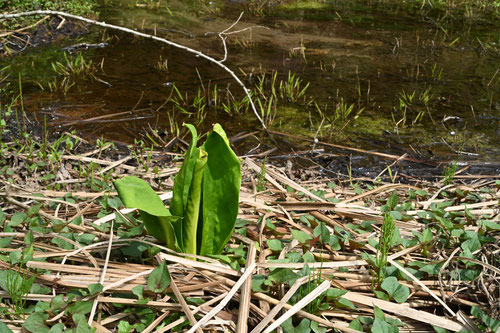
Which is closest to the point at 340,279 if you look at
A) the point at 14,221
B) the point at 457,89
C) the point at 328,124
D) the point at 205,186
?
the point at 205,186

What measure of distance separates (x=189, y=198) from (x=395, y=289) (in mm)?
616

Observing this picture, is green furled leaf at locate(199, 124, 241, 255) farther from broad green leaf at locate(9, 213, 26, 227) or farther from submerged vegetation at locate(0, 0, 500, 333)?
broad green leaf at locate(9, 213, 26, 227)

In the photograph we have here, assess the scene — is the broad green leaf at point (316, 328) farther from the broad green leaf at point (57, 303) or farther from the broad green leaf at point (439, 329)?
the broad green leaf at point (57, 303)

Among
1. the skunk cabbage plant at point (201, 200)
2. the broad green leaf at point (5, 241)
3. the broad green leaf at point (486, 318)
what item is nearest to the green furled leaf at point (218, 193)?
the skunk cabbage plant at point (201, 200)

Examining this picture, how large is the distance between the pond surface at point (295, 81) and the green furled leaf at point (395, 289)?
1776 mm

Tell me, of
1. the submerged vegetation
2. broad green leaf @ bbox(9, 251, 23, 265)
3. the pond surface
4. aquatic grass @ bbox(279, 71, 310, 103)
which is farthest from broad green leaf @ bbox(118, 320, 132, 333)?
aquatic grass @ bbox(279, 71, 310, 103)

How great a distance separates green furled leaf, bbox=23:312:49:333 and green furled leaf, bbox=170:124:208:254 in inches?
16.1

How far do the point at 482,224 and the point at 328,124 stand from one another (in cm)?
179

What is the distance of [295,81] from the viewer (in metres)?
4.14

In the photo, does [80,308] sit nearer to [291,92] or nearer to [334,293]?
[334,293]

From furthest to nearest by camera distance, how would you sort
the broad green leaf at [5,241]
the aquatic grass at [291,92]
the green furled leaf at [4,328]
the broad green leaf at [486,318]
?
the aquatic grass at [291,92], the broad green leaf at [5,241], the broad green leaf at [486,318], the green furled leaf at [4,328]

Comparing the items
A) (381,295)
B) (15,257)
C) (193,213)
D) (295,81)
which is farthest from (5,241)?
(295,81)

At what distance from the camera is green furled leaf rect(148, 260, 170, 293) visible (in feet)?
4.02

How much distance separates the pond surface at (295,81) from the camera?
128 inches
